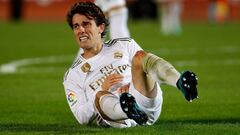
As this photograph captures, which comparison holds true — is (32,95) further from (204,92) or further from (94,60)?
(94,60)

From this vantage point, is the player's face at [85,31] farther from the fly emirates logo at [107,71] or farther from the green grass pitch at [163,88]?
the green grass pitch at [163,88]

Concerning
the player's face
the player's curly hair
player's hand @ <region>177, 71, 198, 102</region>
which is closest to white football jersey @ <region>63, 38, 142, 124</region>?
the player's face

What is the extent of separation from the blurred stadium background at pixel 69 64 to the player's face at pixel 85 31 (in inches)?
31.5

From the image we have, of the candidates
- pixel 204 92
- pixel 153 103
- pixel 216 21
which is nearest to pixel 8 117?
pixel 153 103

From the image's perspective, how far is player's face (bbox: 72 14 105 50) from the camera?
25.5 feet

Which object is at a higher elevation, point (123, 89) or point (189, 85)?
point (189, 85)

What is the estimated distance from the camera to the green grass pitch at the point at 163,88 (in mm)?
7793

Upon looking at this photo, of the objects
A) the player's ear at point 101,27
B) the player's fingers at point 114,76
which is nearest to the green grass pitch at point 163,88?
the player's fingers at point 114,76

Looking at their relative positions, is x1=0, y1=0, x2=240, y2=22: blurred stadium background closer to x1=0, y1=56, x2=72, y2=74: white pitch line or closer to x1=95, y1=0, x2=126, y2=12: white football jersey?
x1=0, y1=56, x2=72, y2=74: white pitch line

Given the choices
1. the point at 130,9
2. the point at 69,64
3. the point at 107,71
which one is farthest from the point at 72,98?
the point at 130,9

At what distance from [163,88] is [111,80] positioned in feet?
15.4

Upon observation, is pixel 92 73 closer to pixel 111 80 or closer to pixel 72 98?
pixel 111 80

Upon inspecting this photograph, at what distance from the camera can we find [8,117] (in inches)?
348

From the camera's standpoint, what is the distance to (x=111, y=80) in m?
7.70
